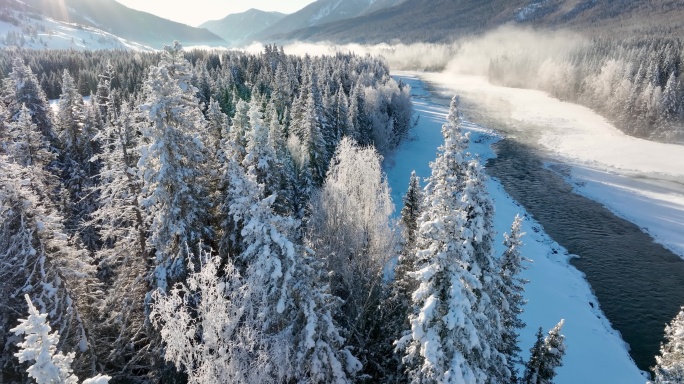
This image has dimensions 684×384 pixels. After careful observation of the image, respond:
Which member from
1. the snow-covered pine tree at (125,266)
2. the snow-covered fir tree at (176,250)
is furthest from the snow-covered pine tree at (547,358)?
Result: the snow-covered pine tree at (125,266)

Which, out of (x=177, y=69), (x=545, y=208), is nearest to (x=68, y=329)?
(x=177, y=69)

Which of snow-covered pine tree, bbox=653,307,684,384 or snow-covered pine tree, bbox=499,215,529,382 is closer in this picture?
snow-covered pine tree, bbox=653,307,684,384

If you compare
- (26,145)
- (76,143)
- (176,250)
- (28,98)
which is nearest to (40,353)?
(176,250)

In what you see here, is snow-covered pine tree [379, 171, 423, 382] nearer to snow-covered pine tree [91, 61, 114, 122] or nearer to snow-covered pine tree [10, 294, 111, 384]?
snow-covered pine tree [10, 294, 111, 384]

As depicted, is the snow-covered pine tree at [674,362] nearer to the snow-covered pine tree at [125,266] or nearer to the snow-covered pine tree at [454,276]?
the snow-covered pine tree at [454,276]

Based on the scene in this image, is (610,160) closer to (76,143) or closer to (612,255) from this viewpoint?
(612,255)

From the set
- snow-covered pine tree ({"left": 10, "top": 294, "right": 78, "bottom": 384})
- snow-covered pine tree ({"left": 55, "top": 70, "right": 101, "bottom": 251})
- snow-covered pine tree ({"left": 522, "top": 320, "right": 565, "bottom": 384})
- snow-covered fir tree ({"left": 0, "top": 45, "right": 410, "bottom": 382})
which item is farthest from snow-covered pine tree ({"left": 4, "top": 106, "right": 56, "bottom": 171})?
snow-covered pine tree ({"left": 522, "top": 320, "right": 565, "bottom": 384})

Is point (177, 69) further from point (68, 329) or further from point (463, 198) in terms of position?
point (463, 198)
